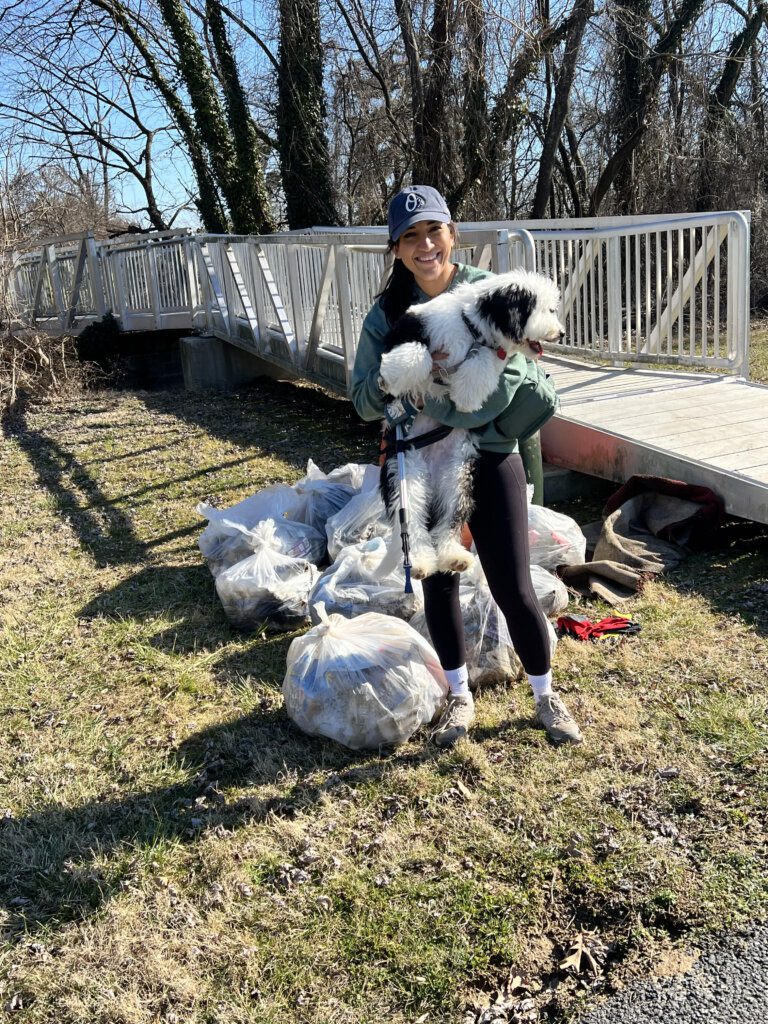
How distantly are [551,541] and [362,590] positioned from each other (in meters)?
1.01

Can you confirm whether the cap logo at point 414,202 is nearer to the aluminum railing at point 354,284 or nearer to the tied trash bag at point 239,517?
the tied trash bag at point 239,517

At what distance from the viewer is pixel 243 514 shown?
466 cm

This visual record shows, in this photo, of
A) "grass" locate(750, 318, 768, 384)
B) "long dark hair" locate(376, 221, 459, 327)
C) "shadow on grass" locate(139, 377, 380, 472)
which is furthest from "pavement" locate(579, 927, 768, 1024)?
"grass" locate(750, 318, 768, 384)

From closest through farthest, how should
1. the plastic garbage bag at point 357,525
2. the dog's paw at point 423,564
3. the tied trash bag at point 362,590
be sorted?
1. the dog's paw at point 423,564
2. the tied trash bag at point 362,590
3. the plastic garbage bag at point 357,525

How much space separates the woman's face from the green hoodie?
0.14 ft

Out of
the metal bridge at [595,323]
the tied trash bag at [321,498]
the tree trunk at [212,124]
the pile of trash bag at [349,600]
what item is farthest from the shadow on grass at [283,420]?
the tree trunk at [212,124]

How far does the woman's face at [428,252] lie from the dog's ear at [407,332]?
0.24 m

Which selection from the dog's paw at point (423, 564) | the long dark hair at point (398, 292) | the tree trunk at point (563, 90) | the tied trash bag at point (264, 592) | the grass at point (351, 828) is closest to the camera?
A: the grass at point (351, 828)

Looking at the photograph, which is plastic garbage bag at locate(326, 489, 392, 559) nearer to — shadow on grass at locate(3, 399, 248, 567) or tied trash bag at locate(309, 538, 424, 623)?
tied trash bag at locate(309, 538, 424, 623)

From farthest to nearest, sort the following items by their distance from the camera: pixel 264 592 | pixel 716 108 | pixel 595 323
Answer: pixel 716 108 → pixel 595 323 → pixel 264 592

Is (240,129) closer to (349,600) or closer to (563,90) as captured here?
(563,90)

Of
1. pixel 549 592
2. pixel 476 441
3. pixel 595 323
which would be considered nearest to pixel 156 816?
pixel 476 441

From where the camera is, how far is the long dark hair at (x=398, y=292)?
2754 millimetres

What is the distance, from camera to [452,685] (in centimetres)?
301
